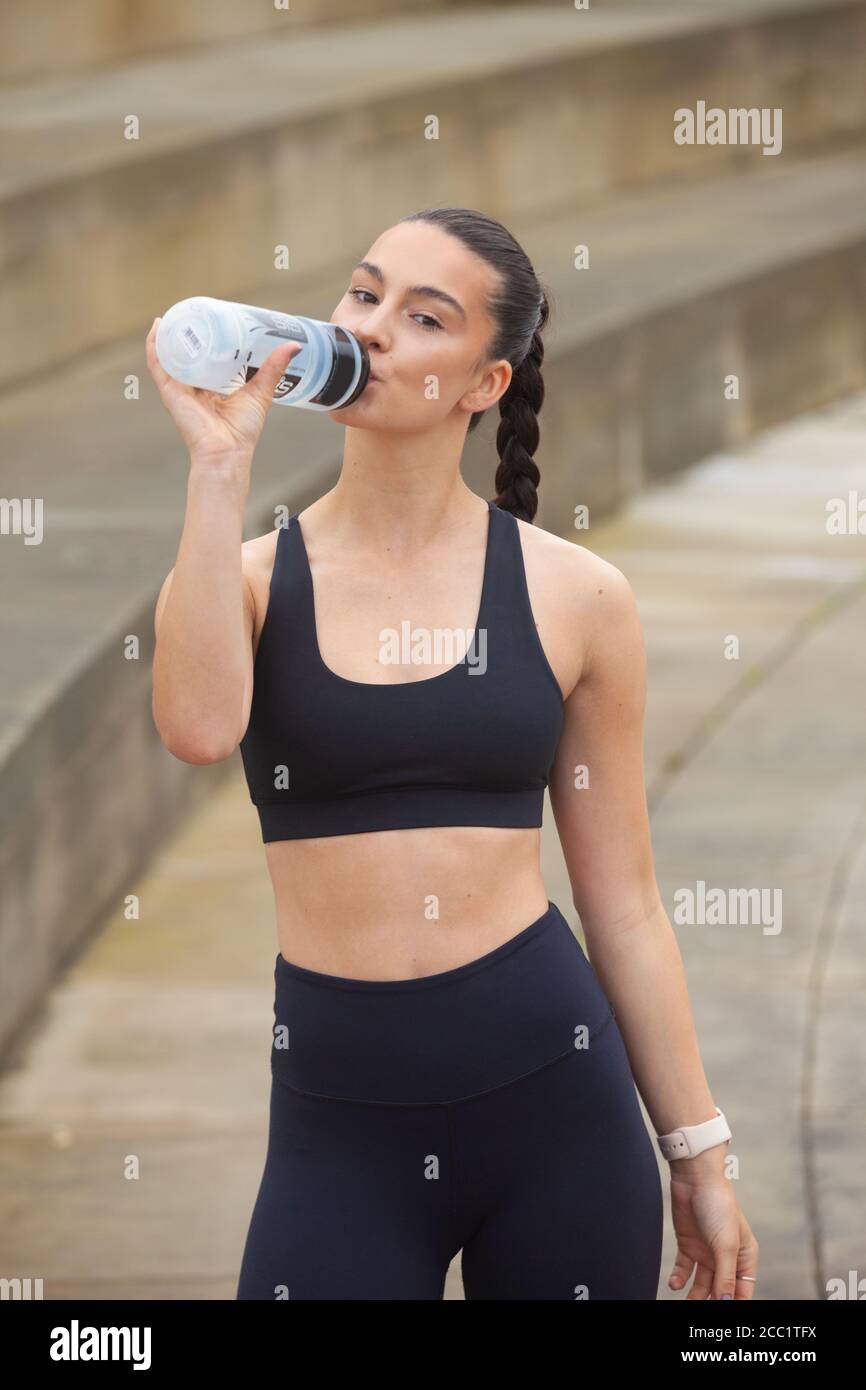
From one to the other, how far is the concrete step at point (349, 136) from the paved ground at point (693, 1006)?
10.0 feet

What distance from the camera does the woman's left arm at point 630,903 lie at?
8.38 ft

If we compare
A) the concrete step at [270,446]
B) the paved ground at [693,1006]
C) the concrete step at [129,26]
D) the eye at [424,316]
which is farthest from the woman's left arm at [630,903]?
the concrete step at [129,26]

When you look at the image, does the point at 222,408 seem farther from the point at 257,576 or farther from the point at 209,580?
the point at 257,576

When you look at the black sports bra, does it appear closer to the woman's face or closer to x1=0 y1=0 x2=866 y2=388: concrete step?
the woman's face

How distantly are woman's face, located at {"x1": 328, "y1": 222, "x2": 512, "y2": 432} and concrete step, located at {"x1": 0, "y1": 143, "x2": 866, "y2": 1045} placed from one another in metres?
0.60

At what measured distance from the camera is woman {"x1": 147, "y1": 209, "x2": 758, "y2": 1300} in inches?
95.0

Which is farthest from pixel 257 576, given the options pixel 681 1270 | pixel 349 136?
pixel 349 136

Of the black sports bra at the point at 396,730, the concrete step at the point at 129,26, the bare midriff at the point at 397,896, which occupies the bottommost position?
the bare midriff at the point at 397,896

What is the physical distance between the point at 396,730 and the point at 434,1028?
0.35m

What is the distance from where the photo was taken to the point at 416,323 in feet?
7.91

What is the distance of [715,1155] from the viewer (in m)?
2.69

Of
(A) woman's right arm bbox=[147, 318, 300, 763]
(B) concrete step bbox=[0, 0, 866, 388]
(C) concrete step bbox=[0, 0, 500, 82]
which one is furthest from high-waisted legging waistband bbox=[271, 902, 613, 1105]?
(C) concrete step bbox=[0, 0, 500, 82]

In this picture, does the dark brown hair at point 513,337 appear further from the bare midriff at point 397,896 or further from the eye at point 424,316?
the bare midriff at point 397,896
